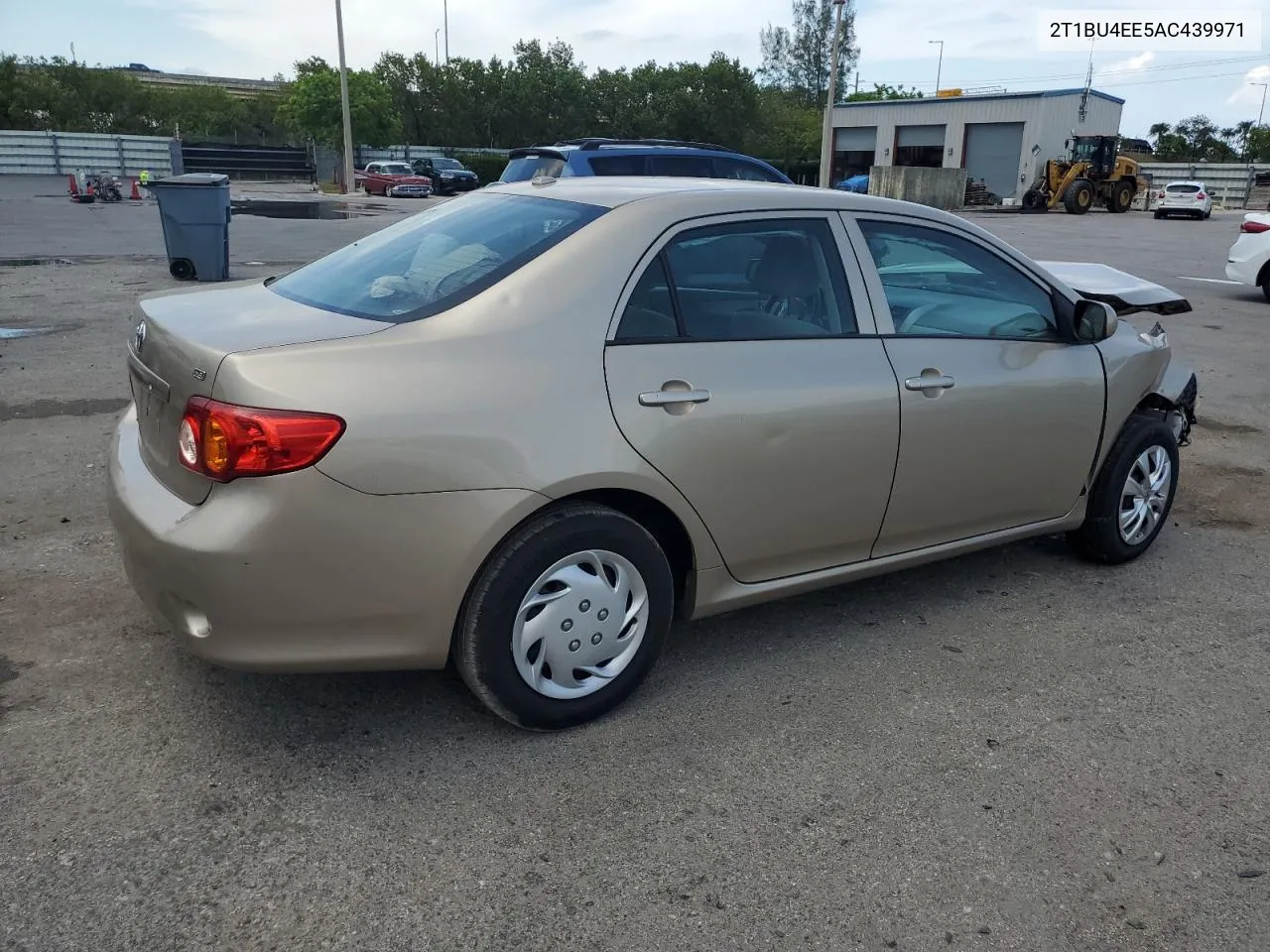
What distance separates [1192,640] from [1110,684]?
60 centimetres

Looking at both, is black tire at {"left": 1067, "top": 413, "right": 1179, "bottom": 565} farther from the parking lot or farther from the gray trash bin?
the gray trash bin

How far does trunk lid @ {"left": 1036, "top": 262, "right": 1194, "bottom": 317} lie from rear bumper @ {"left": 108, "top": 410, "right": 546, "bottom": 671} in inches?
136

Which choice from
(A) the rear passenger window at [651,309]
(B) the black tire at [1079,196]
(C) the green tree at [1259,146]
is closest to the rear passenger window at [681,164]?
(A) the rear passenger window at [651,309]

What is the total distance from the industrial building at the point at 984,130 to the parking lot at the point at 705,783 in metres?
49.9

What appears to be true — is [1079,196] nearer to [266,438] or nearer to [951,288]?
[951,288]

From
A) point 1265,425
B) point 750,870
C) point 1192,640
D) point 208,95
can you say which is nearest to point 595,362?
point 750,870

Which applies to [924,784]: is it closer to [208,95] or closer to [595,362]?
[595,362]

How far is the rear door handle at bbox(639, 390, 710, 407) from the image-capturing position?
3.03m

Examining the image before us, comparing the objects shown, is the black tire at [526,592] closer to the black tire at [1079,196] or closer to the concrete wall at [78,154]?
the black tire at [1079,196]

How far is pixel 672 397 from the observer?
3.08m

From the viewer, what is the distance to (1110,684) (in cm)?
355

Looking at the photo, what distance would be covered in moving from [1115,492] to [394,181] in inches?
1609

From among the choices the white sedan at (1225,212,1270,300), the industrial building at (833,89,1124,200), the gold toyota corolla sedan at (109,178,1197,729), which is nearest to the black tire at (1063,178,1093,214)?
the industrial building at (833,89,1124,200)

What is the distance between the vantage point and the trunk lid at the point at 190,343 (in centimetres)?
275
